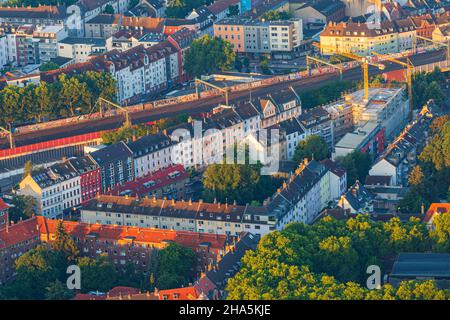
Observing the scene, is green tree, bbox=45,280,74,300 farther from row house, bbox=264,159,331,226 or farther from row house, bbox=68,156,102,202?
row house, bbox=68,156,102,202

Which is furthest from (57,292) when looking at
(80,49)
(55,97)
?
(80,49)

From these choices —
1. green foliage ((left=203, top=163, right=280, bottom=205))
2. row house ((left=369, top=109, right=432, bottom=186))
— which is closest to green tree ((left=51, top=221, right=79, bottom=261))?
green foliage ((left=203, top=163, right=280, bottom=205))

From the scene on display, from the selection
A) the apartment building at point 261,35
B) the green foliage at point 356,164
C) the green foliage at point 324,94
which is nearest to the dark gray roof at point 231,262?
the green foliage at point 356,164

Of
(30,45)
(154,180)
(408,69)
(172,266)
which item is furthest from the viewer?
(30,45)

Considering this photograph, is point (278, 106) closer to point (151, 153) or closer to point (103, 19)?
point (151, 153)

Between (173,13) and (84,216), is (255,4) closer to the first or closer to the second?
(173,13)

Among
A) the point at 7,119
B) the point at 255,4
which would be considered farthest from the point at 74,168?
the point at 255,4

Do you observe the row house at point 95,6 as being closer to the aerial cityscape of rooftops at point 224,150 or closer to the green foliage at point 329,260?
the aerial cityscape of rooftops at point 224,150
